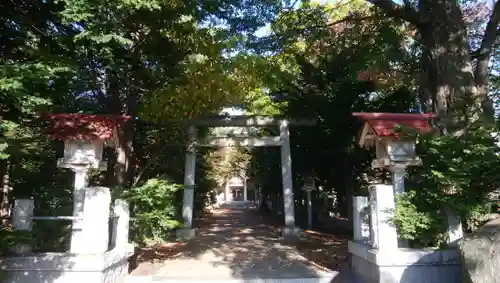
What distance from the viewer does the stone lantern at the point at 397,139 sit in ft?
20.7

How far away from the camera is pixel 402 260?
5617mm

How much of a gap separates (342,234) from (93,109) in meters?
9.83

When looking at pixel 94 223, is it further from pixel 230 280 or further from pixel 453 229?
pixel 453 229

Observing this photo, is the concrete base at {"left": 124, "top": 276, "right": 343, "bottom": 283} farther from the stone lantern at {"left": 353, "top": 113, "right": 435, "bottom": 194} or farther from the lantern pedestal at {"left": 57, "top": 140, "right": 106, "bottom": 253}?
the stone lantern at {"left": 353, "top": 113, "right": 435, "bottom": 194}

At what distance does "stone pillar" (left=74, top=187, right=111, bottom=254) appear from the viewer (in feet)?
18.3

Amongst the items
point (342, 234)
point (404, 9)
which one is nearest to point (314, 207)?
point (342, 234)

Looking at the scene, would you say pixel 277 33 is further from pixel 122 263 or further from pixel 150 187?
pixel 122 263

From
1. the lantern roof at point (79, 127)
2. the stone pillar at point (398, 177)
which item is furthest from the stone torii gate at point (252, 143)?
the stone pillar at point (398, 177)

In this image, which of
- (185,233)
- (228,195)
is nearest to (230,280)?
(185,233)

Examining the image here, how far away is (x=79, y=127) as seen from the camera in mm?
6270

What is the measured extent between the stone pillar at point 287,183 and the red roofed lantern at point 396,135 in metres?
6.37

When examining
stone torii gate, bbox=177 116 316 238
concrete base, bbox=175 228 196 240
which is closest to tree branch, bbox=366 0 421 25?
stone torii gate, bbox=177 116 316 238

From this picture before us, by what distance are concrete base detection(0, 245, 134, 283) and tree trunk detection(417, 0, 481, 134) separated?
6.15 metres

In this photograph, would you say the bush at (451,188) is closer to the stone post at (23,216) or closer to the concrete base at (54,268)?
the concrete base at (54,268)
